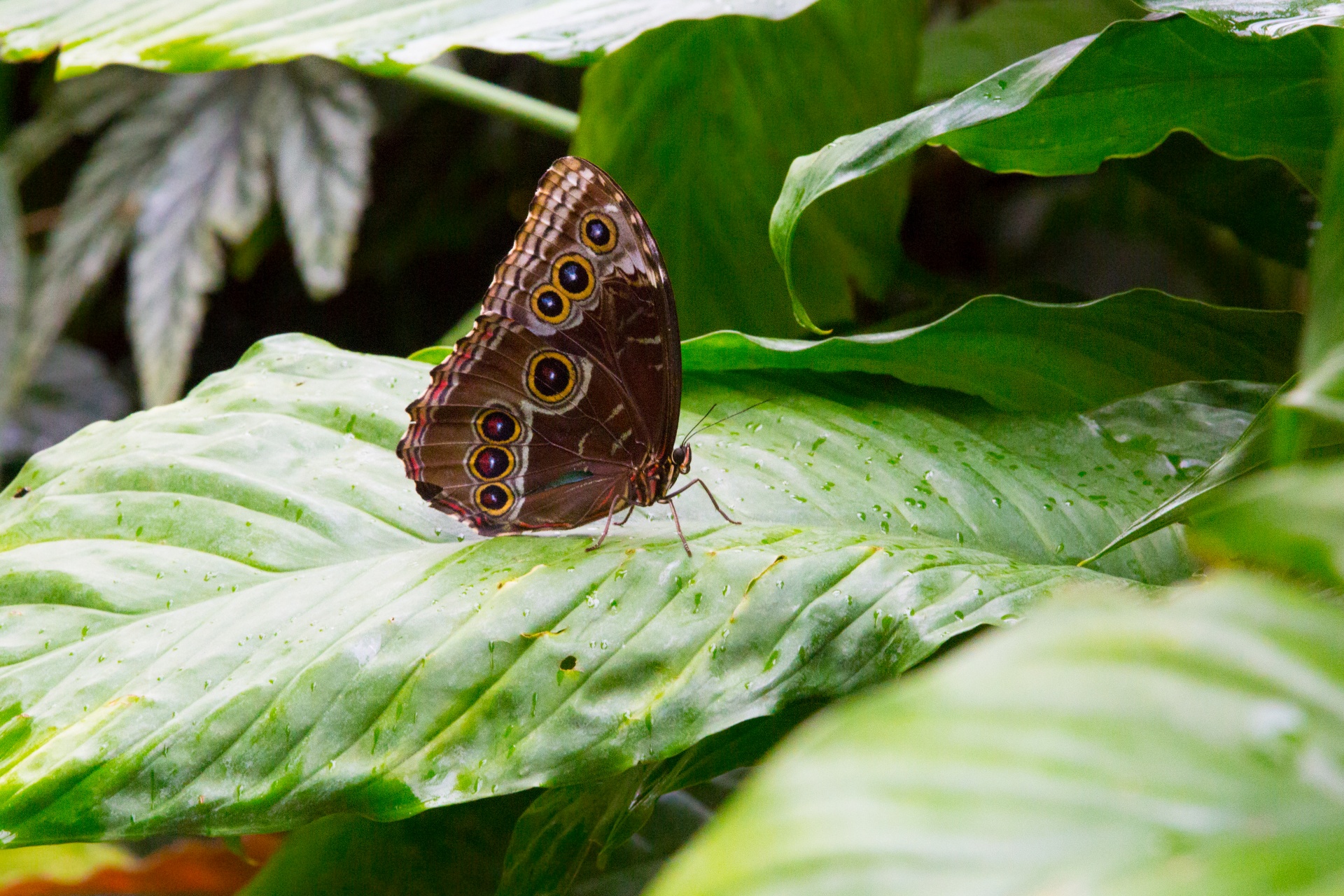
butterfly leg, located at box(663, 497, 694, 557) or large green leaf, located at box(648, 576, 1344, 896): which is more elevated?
large green leaf, located at box(648, 576, 1344, 896)

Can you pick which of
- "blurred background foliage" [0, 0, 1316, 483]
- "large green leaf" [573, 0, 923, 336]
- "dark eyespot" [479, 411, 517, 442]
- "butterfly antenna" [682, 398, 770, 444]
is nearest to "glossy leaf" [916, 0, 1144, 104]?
"blurred background foliage" [0, 0, 1316, 483]

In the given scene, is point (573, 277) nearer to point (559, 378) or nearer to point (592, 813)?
point (559, 378)

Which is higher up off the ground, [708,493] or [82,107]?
[82,107]

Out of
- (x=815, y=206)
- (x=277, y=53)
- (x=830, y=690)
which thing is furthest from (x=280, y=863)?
(x=815, y=206)

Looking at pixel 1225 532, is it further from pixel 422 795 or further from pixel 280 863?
pixel 280 863

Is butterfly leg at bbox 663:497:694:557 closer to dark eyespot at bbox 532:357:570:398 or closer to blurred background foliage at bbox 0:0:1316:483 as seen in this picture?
dark eyespot at bbox 532:357:570:398

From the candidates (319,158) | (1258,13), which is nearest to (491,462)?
(1258,13)

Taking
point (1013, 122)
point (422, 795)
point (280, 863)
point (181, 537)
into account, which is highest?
point (1013, 122)

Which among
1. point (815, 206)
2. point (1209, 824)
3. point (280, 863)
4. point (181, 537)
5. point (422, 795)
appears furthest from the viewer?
point (815, 206)
